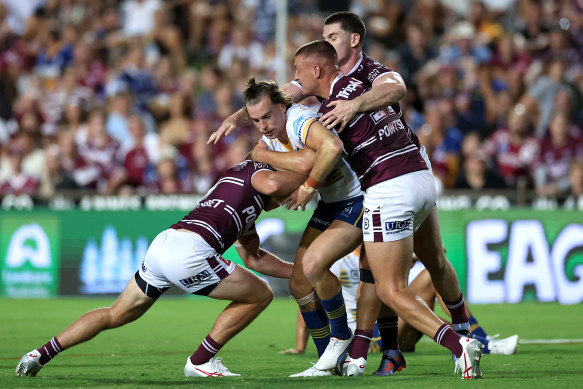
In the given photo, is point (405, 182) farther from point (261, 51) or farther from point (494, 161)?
point (261, 51)

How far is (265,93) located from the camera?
301 inches

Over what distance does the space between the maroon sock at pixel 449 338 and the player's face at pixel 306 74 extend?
7.41ft

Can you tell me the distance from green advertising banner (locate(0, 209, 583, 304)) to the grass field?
48cm

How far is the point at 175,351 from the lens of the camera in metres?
9.77

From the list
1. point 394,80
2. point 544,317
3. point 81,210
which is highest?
point 394,80

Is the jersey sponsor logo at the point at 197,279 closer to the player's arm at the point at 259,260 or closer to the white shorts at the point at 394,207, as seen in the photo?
the player's arm at the point at 259,260

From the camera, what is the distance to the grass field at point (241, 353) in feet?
23.3

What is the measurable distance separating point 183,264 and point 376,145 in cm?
179

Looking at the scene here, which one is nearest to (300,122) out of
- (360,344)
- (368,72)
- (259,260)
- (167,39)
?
(368,72)

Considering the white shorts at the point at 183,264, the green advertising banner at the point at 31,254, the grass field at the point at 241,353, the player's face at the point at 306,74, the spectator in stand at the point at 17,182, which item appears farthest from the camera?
the spectator in stand at the point at 17,182

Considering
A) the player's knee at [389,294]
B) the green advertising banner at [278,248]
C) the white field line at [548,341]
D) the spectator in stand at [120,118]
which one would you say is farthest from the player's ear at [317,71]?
the spectator in stand at [120,118]

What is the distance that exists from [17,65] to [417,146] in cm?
1525

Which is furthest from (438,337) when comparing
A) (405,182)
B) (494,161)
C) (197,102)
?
(197,102)

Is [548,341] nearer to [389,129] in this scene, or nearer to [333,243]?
[333,243]
